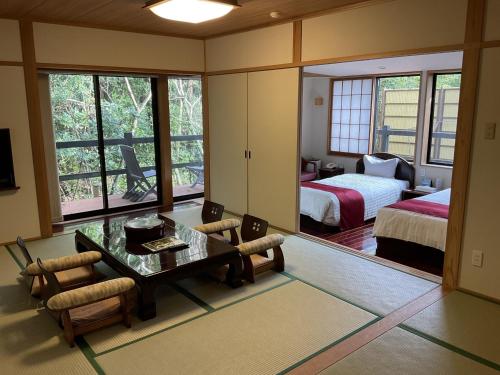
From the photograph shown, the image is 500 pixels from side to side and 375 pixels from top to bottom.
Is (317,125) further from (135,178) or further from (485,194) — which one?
(485,194)

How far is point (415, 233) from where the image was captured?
4105mm

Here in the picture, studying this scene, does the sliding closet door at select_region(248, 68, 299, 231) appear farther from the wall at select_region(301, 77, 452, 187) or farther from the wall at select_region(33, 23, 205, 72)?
the wall at select_region(301, 77, 452, 187)

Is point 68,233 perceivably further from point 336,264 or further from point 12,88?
point 336,264

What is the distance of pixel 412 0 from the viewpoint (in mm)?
3281

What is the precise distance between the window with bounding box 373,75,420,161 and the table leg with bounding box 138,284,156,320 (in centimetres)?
538

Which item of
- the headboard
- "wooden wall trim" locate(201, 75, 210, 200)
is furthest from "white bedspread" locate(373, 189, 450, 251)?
"wooden wall trim" locate(201, 75, 210, 200)

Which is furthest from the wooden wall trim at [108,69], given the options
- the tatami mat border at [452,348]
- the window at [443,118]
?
the tatami mat border at [452,348]

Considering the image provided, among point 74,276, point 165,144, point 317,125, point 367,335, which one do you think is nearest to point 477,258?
point 367,335

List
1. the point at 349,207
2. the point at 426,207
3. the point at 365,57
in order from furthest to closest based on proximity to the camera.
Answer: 1. the point at 349,207
2. the point at 426,207
3. the point at 365,57

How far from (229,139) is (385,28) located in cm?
248

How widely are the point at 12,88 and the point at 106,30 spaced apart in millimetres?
1215

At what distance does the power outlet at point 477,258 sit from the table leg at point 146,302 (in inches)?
92.6

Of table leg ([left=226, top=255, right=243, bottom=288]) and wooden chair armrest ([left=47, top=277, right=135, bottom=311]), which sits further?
table leg ([left=226, top=255, right=243, bottom=288])

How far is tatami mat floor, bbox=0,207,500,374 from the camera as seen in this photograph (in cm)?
230
